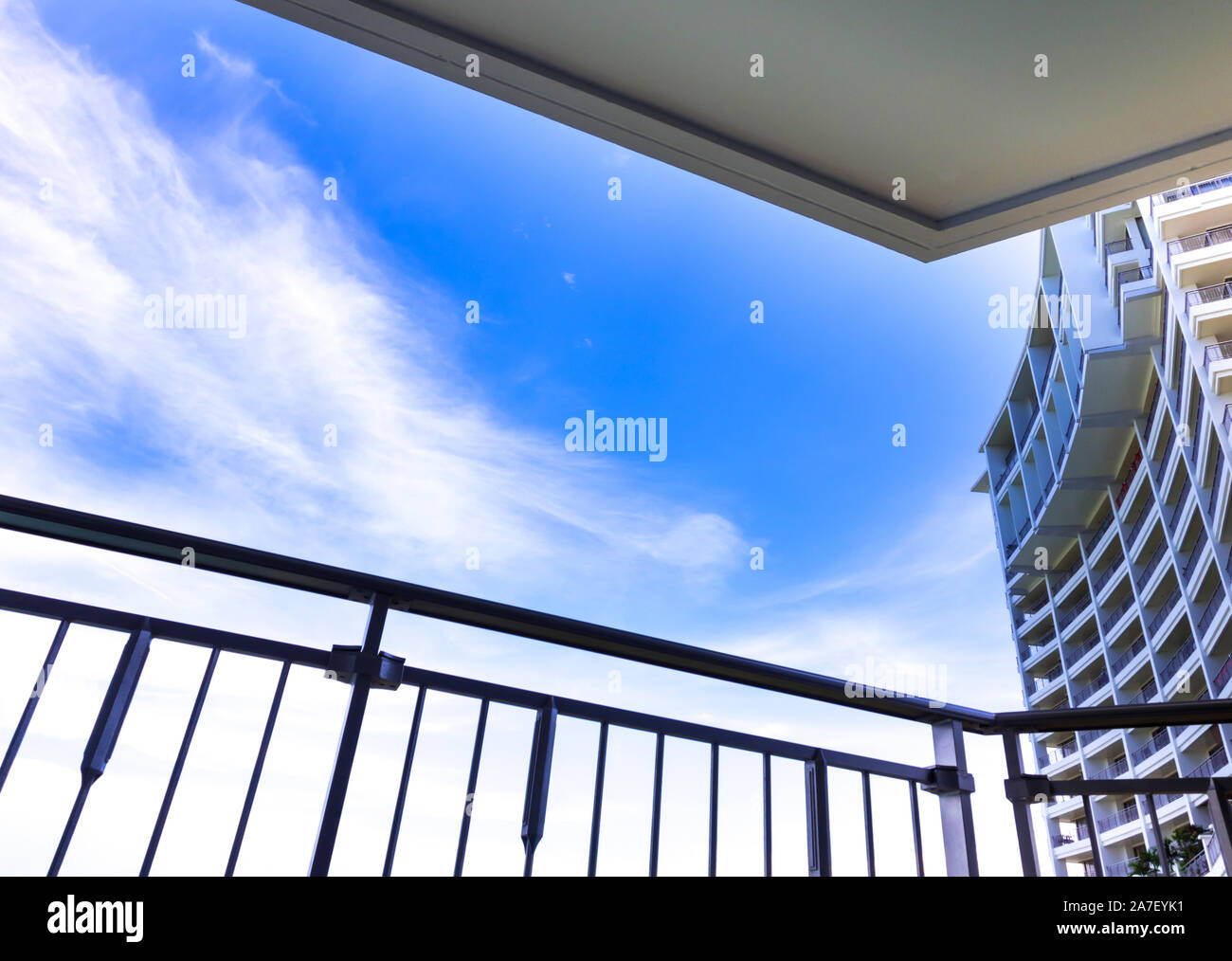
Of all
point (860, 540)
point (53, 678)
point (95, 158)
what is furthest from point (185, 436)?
point (53, 678)

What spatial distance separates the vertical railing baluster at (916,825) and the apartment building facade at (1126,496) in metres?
13.7

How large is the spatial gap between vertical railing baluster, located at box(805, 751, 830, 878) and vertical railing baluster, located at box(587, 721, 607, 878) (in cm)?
49

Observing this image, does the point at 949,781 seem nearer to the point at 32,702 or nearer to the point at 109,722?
the point at 109,722

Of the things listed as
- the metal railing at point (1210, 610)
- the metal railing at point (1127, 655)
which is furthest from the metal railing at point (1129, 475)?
the metal railing at point (1210, 610)

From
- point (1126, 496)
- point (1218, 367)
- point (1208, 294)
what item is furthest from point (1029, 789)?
point (1126, 496)

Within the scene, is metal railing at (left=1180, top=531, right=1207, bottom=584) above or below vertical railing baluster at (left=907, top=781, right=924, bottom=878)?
above

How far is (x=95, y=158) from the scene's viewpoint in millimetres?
35344

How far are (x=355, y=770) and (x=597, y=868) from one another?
0.54 metres

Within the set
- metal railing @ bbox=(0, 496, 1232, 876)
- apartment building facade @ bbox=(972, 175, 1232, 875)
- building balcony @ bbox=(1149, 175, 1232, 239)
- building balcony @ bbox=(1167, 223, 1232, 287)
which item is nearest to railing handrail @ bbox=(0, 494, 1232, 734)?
metal railing @ bbox=(0, 496, 1232, 876)

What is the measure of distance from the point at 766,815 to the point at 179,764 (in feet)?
3.86

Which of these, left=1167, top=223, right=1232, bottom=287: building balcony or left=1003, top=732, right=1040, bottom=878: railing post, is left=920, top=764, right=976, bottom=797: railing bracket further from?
left=1167, top=223, right=1232, bottom=287: building balcony

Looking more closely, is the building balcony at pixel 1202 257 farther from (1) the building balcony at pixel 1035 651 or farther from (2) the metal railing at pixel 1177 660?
(1) the building balcony at pixel 1035 651

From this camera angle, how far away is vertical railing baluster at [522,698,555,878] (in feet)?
4.70
